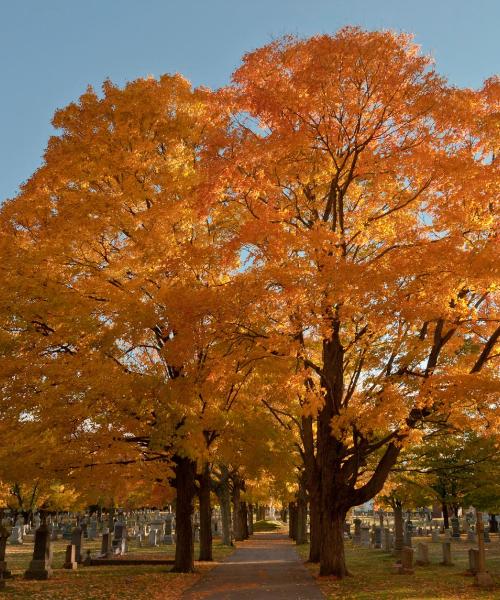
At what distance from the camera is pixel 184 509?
60.8 feet

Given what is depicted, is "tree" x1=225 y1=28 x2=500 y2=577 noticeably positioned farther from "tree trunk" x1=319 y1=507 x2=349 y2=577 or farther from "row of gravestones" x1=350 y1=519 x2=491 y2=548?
"row of gravestones" x1=350 y1=519 x2=491 y2=548

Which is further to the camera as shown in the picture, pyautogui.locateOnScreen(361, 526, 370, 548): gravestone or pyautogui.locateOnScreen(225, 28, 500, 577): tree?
pyautogui.locateOnScreen(361, 526, 370, 548): gravestone

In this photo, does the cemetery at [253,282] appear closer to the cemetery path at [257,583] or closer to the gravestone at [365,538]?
the cemetery path at [257,583]

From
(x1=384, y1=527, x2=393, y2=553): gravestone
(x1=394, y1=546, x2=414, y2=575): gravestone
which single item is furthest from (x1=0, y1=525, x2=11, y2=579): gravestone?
(x1=384, y1=527, x2=393, y2=553): gravestone

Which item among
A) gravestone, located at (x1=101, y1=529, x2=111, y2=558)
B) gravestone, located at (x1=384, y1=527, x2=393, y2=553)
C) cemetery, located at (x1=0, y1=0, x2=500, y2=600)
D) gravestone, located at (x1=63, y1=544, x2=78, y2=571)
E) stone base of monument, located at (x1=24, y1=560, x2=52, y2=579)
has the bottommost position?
gravestone, located at (x1=384, y1=527, x2=393, y2=553)

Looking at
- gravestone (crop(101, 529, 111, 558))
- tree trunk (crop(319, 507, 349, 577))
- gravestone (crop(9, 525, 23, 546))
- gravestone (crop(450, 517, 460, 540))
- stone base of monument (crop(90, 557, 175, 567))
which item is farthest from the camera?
gravestone (crop(450, 517, 460, 540))

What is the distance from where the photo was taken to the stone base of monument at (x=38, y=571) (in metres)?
16.7

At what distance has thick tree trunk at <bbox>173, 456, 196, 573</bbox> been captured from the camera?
1850 cm

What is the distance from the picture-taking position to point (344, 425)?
524 inches

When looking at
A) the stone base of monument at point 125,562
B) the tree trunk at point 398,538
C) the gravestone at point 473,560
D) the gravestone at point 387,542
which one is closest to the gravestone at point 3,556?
the stone base of monument at point 125,562

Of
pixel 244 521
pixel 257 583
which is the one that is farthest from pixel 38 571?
pixel 244 521

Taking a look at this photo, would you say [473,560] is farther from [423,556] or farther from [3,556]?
[3,556]

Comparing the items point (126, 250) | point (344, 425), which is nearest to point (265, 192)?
point (126, 250)

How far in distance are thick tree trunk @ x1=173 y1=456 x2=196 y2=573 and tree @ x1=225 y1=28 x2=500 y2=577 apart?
5855 mm
